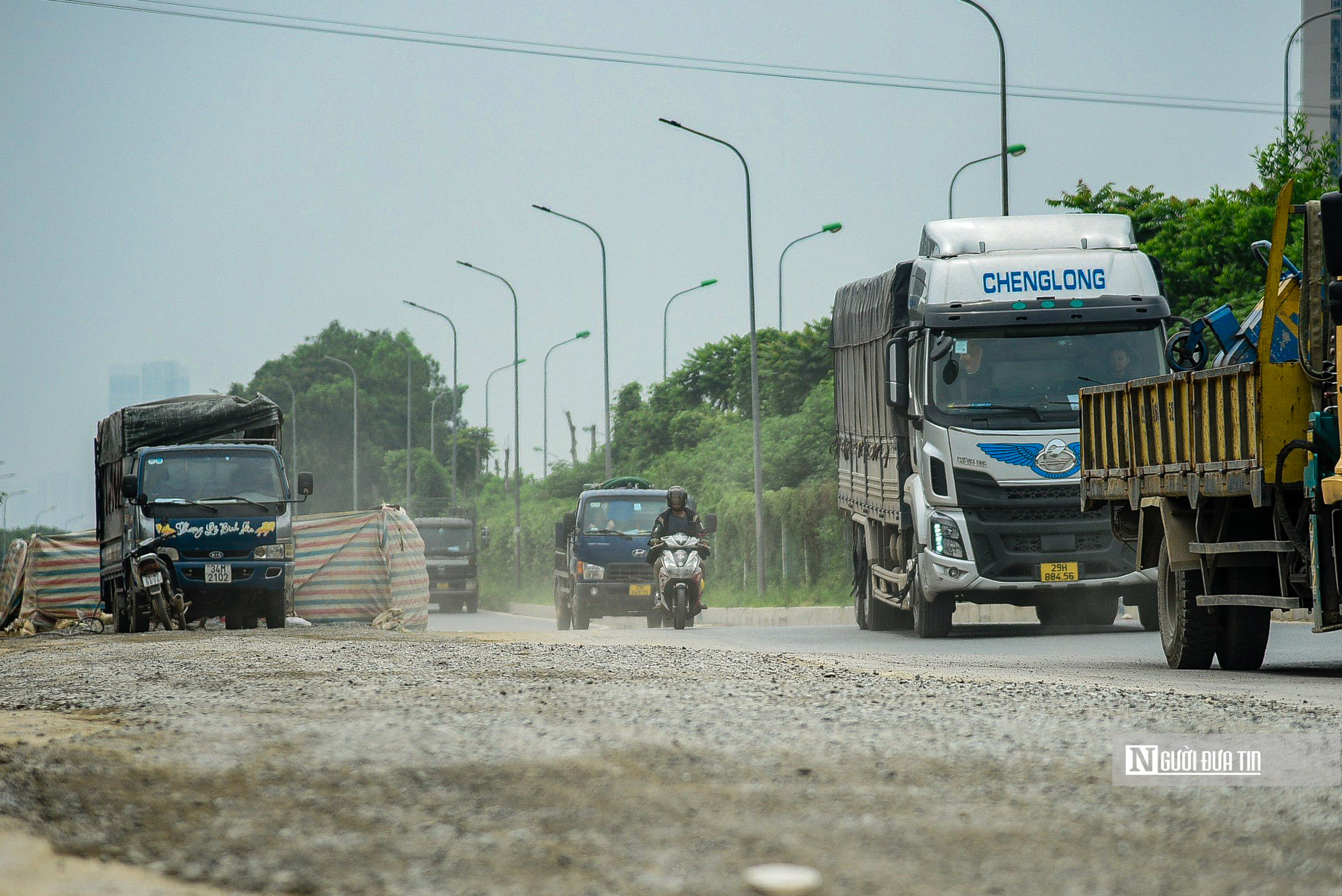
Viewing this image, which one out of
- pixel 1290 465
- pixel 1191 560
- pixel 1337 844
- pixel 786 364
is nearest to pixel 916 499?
pixel 1191 560

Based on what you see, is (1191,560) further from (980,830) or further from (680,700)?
(980,830)

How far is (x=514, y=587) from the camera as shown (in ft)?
169

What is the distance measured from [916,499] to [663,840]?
1245cm

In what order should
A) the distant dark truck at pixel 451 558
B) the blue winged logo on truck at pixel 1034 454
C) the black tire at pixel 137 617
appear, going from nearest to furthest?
the blue winged logo on truck at pixel 1034 454 < the black tire at pixel 137 617 < the distant dark truck at pixel 451 558

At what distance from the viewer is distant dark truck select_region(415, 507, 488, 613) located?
4356 cm

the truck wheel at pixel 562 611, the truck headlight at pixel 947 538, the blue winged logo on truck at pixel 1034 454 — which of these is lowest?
the truck wheel at pixel 562 611

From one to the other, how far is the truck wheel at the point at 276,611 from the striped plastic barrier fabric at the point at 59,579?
6016 mm

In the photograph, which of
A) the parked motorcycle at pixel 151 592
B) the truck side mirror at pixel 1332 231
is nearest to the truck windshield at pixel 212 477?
the parked motorcycle at pixel 151 592

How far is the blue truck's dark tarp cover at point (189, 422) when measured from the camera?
22.4 metres

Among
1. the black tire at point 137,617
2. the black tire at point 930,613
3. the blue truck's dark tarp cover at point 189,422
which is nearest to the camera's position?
the black tire at point 930,613

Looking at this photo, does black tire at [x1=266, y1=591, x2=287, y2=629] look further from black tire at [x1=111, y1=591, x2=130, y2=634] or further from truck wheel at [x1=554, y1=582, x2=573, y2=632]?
truck wheel at [x1=554, y1=582, x2=573, y2=632]

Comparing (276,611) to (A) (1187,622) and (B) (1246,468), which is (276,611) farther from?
(B) (1246,468)

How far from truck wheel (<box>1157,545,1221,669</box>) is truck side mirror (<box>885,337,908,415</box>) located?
4647 mm

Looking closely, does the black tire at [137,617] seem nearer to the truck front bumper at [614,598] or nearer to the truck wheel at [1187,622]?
the truck front bumper at [614,598]
